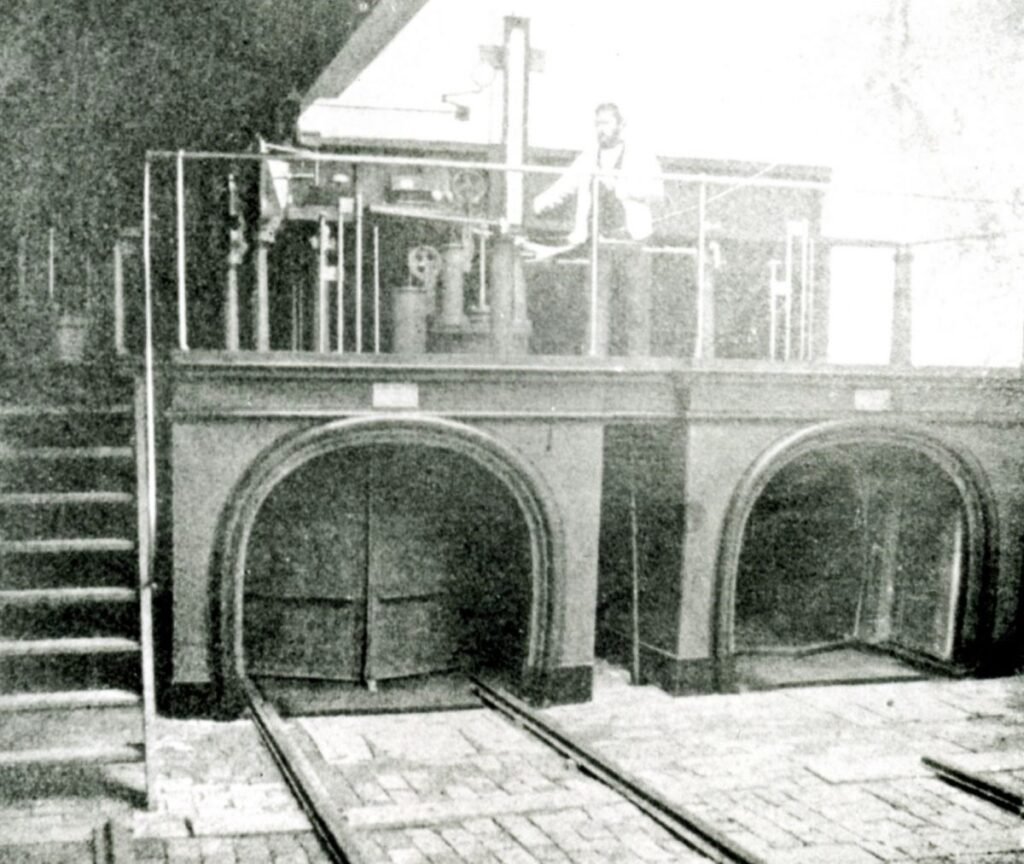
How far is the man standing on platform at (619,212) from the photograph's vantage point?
10.7 metres

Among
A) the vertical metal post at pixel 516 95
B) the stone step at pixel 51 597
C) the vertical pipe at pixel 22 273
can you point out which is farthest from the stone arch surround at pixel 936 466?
the vertical pipe at pixel 22 273

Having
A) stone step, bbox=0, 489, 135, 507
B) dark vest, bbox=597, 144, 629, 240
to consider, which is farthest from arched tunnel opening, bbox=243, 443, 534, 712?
dark vest, bbox=597, 144, 629, 240

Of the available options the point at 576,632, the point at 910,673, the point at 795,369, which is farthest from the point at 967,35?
the point at 576,632

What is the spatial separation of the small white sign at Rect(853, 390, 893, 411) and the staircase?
5619 mm

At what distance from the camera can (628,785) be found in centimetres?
736

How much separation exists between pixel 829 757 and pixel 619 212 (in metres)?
5.22

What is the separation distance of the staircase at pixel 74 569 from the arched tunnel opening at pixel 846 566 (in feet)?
17.8

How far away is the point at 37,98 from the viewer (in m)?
10.5

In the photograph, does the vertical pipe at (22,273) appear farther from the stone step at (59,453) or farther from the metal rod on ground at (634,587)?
the metal rod on ground at (634,587)

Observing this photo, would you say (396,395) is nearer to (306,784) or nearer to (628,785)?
(306,784)

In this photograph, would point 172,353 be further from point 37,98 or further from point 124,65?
point 37,98

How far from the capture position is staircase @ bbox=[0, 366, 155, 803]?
7.14 m

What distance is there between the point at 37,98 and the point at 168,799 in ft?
21.0

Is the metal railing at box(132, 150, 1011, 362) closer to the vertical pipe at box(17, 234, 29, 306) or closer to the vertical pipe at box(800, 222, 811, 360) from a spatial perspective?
the vertical pipe at box(800, 222, 811, 360)
